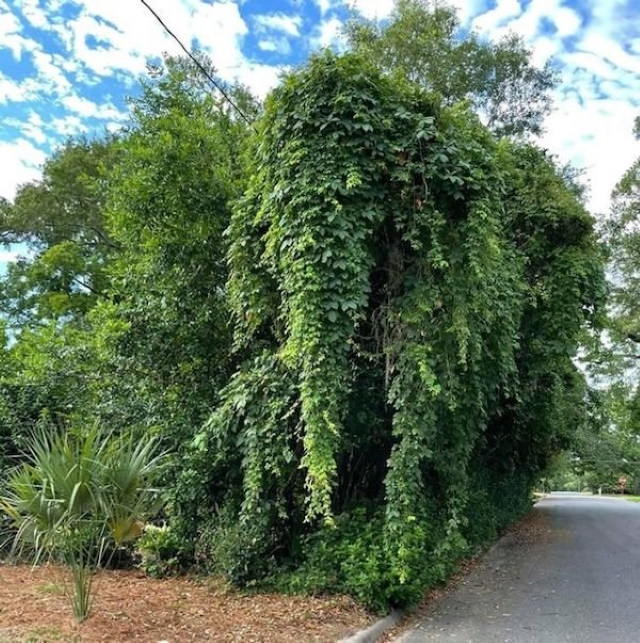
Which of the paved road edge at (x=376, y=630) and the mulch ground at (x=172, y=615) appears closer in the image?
the mulch ground at (x=172, y=615)

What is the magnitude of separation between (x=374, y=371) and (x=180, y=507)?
9.51 ft

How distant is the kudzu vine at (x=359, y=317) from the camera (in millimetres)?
5836

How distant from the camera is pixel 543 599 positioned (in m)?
6.99

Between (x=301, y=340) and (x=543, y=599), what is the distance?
4.44 m

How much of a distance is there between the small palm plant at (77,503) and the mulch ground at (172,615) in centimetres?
33

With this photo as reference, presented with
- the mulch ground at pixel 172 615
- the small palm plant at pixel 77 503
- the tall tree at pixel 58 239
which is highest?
the tall tree at pixel 58 239

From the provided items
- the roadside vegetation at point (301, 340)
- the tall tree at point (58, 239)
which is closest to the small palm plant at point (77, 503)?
the roadside vegetation at point (301, 340)

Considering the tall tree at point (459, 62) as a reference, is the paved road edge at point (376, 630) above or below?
below

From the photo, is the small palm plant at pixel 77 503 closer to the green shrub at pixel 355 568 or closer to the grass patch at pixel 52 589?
the grass patch at pixel 52 589

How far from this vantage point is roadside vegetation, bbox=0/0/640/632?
5770 millimetres

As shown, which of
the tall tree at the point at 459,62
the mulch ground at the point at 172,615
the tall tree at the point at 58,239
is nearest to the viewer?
the mulch ground at the point at 172,615

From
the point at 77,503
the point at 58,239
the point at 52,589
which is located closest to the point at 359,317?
the point at 77,503

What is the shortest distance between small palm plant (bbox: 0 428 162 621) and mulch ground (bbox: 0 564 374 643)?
1.09ft

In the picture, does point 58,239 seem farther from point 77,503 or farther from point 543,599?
point 543,599
